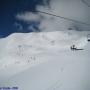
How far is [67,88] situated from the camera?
2.52m

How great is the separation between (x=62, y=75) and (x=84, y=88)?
4.06ft

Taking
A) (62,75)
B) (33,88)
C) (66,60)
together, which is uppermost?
(66,60)

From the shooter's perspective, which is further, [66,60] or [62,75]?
[66,60]

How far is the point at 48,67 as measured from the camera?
402 centimetres

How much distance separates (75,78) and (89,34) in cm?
104

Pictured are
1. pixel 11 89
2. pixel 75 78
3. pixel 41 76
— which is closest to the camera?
pixel 11 89

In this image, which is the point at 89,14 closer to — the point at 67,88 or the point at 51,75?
the point at 67,88

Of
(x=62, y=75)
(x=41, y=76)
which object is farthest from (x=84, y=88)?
(x=41, y=76)

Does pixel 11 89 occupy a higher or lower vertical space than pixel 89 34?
lower

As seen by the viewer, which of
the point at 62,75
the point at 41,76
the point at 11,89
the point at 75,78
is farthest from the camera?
the point at 41,76

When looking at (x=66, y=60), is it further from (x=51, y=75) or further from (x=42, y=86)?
(x=42, y=86)

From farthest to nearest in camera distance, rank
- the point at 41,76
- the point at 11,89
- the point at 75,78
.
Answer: the point at 41,76, the point at 75,78, the point at 11,89

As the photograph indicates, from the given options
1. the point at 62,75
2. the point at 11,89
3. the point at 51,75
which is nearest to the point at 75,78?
the point at 62,75

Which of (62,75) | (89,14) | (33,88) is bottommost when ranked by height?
(33,88)
